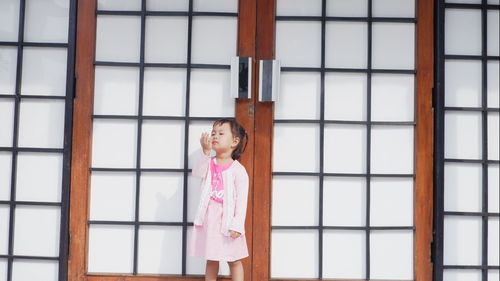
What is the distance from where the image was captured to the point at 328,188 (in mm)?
3549

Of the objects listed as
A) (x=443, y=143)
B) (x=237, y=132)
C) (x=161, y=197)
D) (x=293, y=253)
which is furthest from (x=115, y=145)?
(x=443, y=143)

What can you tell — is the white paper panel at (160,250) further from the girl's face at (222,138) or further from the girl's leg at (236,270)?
the girl's face at (222,138)

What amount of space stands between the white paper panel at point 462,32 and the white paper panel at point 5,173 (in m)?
3.30

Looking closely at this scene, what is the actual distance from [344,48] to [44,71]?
2.20 metres

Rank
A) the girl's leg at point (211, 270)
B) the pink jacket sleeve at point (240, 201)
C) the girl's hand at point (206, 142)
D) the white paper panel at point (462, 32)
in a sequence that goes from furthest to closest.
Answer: the white paper panel at point (462, 32), the girl's leg at point (211, 270), the girl's hand at point (206, 142), the pink jacket sleeve at point (240, 201)

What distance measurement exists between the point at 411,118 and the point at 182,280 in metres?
2.03

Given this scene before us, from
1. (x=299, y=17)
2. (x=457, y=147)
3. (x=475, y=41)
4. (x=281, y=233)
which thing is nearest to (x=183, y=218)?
(x=281, y=233)

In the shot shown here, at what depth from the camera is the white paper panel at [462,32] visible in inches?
142

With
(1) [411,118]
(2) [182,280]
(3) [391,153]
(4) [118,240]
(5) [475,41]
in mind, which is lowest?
(2) [182,280]

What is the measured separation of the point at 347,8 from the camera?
11.7 ft

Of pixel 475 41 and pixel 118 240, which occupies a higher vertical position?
pixel 475 41

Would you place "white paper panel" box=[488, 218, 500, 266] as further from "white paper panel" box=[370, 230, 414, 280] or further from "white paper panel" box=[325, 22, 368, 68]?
"white paper panel" box=[325, 22, 368, 68]

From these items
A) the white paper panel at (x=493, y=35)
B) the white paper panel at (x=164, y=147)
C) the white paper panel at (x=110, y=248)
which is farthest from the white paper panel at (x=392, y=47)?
the white paper panel at (x=110, y=248)

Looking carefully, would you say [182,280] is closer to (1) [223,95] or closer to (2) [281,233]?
(2) [281,233]
